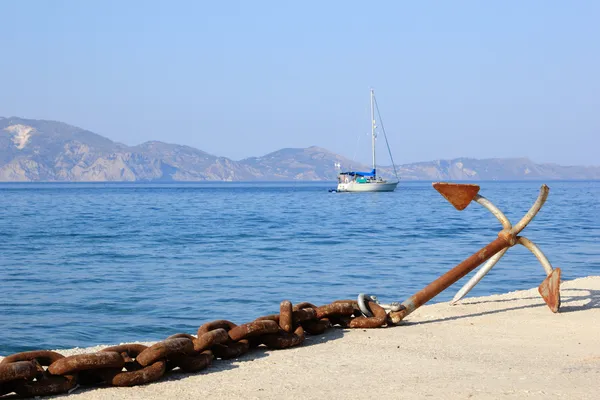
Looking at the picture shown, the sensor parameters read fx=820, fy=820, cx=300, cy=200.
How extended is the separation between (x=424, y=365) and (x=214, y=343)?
4.03 ft

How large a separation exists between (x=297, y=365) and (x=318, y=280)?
8.97m

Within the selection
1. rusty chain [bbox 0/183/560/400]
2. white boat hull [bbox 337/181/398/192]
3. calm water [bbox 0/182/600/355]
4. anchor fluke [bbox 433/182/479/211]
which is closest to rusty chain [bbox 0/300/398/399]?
rusty chain [bbox 0/183/560/400]

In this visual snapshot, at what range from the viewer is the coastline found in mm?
4152

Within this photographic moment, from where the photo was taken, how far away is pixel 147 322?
986 cm

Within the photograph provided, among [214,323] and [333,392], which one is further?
[214,323]

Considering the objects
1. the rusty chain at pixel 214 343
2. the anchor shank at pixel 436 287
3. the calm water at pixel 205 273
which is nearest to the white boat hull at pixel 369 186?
the calm water at pixel 205 273

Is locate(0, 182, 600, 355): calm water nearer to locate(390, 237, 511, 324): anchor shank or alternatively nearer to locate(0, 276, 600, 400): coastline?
locate(390, 237, 511, 324): anchor shank

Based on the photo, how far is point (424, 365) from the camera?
4.78m

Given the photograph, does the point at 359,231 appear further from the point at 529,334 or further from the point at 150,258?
the point at 529,334

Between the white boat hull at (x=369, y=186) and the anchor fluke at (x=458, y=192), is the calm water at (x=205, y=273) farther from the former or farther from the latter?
the white boat hull at (x=369, y=186)

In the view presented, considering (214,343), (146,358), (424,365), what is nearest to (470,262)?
(424,365)

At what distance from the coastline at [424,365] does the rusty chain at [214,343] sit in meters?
0.06

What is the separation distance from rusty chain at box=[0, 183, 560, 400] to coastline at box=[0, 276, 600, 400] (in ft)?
0.21

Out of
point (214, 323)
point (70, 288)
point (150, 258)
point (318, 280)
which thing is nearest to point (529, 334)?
point (214, 323)
